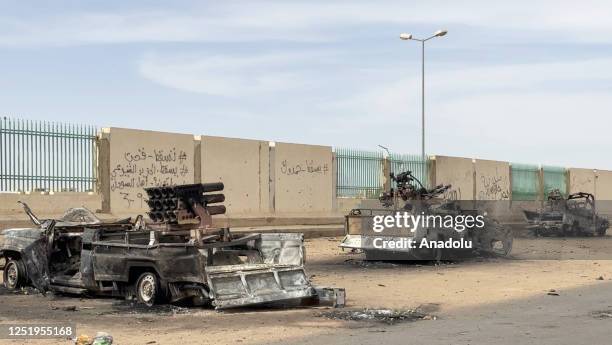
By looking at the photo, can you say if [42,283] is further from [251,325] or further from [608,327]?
[608,327]

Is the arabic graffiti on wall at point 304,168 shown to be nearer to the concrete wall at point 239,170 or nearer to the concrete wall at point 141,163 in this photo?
the concrete wall at point 239,170

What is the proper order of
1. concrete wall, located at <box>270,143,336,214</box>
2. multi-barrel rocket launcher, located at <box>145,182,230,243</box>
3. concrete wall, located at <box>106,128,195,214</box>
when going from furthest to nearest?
concrete wall, located at <box>270,143,336,214</box> → concrete wall, located at <box>106,128,195,214</box> → multi-barrel rocket launcher, located at <box>145,182,230,243</box>

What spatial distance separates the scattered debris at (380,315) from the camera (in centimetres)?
1037

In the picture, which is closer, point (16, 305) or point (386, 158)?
point (16, 305)

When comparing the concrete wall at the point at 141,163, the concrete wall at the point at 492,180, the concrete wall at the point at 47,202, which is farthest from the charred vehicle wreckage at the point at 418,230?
the concrete wall at the point at 492,180

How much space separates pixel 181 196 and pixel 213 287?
2.41m

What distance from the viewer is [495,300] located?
41.7 feet

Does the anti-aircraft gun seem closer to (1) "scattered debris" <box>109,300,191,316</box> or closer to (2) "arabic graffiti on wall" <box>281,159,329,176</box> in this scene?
(2) "arabic graffiti on wall" <box>281,159,329,176</box>

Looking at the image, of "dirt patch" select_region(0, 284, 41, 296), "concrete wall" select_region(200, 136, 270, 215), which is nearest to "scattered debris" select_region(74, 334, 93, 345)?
"dirt patch" select_region(0, 284, 41, 296)

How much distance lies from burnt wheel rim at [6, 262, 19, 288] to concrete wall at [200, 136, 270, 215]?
11848 mm

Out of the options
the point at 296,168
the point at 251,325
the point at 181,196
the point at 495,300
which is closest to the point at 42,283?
the point at 181,196

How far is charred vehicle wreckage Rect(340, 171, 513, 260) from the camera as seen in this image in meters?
18.8

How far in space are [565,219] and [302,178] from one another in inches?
433

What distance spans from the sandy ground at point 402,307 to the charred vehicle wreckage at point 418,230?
101cm
